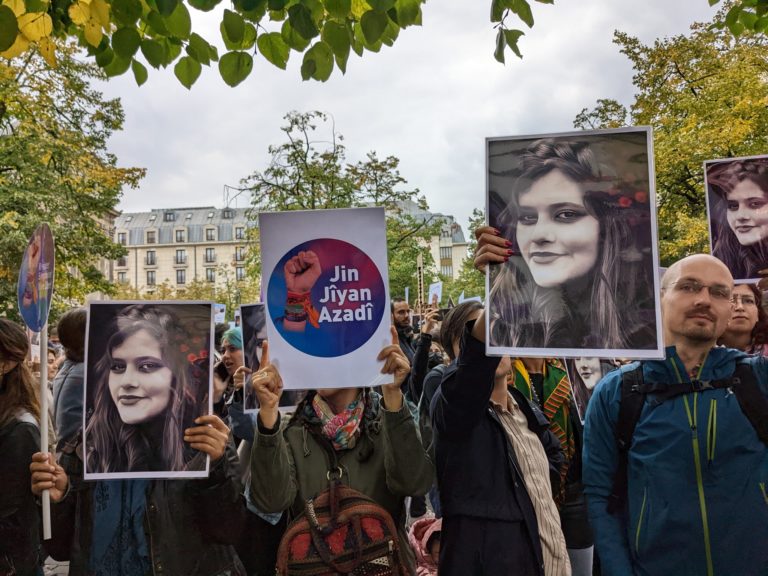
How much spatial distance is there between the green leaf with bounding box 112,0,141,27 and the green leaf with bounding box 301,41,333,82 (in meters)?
0.76

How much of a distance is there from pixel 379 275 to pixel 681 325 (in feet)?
3.75

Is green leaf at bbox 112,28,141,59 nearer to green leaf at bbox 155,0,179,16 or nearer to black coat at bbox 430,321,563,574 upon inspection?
green leaf at bbox 155,0,179,16

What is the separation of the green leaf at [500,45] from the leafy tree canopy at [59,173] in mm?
18226

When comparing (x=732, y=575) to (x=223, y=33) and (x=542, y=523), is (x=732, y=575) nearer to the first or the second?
(x=542, y=523)

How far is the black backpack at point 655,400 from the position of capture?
9.56 feet

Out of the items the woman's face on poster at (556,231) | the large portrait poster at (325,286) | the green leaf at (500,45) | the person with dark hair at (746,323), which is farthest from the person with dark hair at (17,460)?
the person with dark hair at (746,323)

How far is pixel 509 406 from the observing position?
3727 mm

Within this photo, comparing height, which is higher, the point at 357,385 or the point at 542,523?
the point at 357,385

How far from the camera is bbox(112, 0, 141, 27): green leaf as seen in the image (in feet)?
11.4

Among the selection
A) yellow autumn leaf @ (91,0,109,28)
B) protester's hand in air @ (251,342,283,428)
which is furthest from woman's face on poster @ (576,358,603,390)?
yellow autumn leaf @ (91,0,109,28)

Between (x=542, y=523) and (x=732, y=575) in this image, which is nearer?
(x=732, y=575)

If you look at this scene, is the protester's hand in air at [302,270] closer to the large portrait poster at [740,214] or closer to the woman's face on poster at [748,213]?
the large portrait poster at [740,214]

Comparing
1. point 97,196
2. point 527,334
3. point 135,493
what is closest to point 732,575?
point 527,334

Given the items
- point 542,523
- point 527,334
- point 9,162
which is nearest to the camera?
point 527,334
